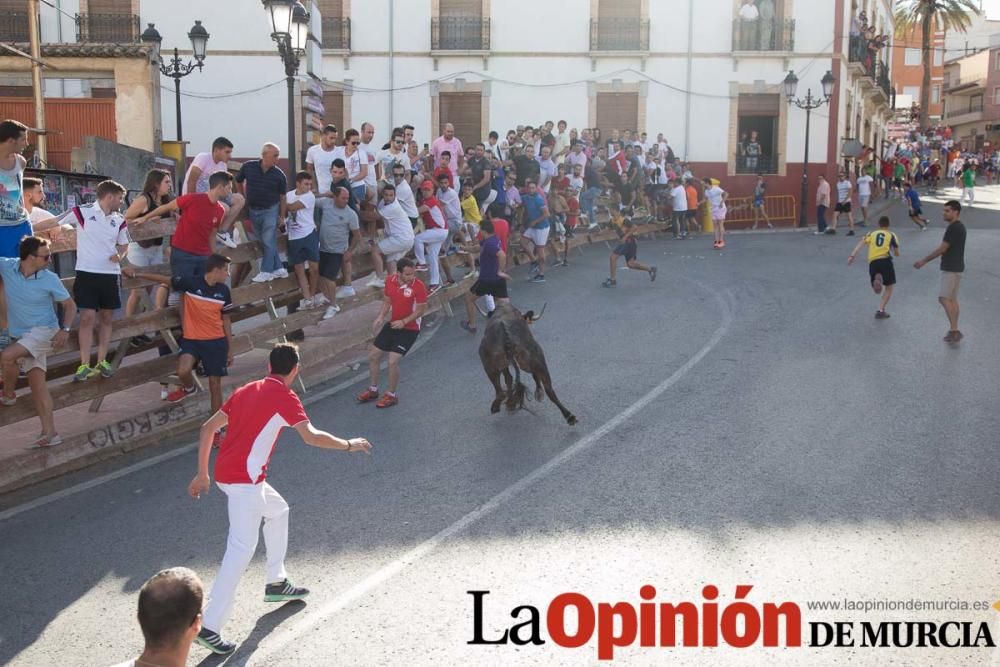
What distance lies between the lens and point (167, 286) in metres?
10.9

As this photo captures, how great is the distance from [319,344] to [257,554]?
5380mm

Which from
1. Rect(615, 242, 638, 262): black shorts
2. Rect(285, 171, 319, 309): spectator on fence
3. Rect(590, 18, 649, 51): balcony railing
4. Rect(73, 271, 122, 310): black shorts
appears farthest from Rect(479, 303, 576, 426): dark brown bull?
Rect(590, 18, 649, 51): balcony railing

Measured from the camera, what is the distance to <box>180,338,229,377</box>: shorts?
32.4 feet

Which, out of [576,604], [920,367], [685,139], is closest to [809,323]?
[920,367]

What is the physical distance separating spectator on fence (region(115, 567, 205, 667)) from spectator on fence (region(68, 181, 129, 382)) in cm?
647

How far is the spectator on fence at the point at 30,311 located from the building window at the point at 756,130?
91.6 feet

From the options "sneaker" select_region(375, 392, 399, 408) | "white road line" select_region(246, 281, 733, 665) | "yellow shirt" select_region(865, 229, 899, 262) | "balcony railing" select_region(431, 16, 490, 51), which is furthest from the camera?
"balcony railing" select_region(431, 16, 490, 51)

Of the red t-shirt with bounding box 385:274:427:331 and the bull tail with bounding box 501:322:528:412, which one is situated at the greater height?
the red t-shirt with bounding box 385:274:427:331

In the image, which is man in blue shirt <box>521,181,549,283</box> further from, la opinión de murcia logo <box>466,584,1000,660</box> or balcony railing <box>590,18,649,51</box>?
balcony railing <box>590,18,649,51</box>

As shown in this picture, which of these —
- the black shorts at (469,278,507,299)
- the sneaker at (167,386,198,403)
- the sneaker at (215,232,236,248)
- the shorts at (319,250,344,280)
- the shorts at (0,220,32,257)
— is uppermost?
the shorts at (0,220,32,257)

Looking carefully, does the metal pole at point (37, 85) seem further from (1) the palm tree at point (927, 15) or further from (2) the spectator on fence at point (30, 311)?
(1) the palm tree at point (927, 15)

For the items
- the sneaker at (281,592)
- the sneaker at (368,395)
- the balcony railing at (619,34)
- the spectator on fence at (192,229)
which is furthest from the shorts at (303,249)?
the balcony railing at (619,34)

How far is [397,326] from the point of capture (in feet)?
35.9

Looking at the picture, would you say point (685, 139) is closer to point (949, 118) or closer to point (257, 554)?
point (257, 554)
